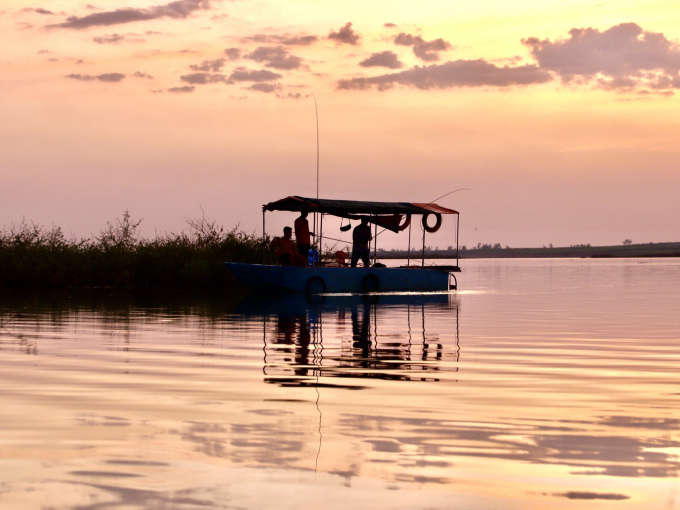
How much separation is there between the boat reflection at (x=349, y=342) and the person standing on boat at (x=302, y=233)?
257 centimetres

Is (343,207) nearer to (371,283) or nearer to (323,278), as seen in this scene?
(323,278)

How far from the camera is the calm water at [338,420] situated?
4605mm

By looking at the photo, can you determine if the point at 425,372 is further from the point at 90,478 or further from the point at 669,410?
the point at 90,478

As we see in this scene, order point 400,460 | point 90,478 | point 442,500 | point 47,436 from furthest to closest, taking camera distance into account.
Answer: point 47,436 → point 400,460 → point 90,478 → point 442,500

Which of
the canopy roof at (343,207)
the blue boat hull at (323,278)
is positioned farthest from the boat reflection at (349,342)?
the canopy roof at (343,207)

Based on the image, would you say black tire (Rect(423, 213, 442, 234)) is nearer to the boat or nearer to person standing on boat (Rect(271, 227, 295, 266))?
the boat

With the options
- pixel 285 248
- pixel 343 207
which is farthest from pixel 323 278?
pixel 343 207

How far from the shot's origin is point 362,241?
87.4 ft

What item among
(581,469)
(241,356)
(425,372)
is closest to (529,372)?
(425,372)

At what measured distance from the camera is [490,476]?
4871mm

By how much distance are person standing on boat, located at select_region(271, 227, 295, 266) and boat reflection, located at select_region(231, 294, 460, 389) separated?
7.84ft

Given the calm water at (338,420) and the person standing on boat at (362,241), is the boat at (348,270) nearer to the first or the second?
the person standing on boat at (362,241)

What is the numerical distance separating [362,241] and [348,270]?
108 cm

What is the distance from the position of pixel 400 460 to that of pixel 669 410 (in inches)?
114
